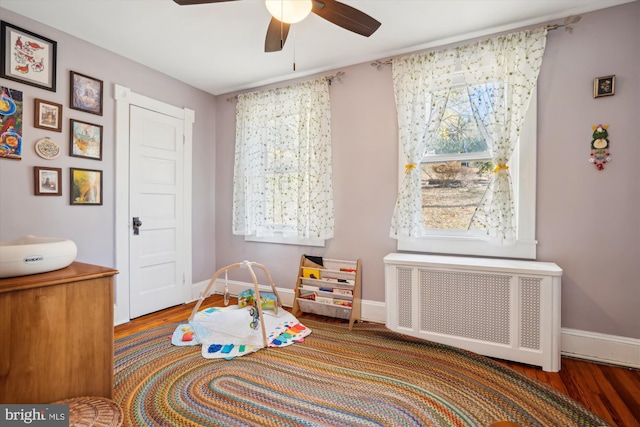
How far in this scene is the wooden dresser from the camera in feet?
4.06

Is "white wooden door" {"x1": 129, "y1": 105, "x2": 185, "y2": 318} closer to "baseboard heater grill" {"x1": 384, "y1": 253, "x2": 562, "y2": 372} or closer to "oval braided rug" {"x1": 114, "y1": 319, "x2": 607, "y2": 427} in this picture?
"oval braided rug" {"x1": 114, "y1": 319, "x2": 607, "y2": 427}

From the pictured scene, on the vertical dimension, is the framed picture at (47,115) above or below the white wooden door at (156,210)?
above

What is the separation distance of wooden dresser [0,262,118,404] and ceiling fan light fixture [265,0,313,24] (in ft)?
5.21

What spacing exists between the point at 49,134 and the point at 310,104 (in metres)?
2.29

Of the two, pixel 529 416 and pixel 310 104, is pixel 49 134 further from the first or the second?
pixel 529 416

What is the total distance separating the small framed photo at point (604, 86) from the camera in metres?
2.22

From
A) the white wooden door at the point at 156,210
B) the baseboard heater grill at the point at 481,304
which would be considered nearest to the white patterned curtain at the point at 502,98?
the baseboard heater grill at the point at 481,304

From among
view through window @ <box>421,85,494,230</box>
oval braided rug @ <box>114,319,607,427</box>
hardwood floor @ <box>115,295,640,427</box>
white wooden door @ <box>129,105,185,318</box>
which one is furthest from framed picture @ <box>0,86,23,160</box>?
hardwood floor @ <box>115,295,640,427</box>

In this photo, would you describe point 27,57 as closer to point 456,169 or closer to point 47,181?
point 47,181

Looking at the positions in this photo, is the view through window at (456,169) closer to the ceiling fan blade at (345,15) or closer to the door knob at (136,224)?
the ceiling fan blade at (345,15)

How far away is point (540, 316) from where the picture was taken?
85.6 inches

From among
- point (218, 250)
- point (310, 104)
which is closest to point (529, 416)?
point (310, 104)

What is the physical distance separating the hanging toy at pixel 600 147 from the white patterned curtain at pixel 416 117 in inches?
43.3

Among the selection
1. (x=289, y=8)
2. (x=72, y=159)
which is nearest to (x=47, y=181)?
(x=72, y=159)
